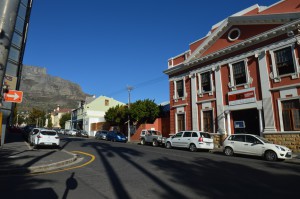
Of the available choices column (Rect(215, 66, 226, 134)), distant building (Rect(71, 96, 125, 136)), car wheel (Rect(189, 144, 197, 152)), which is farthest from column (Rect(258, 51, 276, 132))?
distant building (Rect(71, 96, 125, 136))

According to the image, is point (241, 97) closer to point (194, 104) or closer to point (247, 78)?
point (247, 78)

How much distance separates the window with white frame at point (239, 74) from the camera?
21.0 metres

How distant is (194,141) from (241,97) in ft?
21.0

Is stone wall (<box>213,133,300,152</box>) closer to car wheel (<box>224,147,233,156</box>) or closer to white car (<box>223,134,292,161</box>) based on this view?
white car (<box>223,134,292,161</box>)

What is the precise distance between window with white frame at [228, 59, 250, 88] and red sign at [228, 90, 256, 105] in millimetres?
706

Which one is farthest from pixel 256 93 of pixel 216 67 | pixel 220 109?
pixel 216 67

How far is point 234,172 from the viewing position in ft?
29.9

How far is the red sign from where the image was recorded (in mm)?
20359

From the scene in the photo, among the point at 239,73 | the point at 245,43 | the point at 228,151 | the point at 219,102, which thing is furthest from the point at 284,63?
the point at 228,151

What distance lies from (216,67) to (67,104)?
458 ft

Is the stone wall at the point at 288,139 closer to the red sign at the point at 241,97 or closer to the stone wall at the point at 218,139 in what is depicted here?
the red sign at the point at 241,97

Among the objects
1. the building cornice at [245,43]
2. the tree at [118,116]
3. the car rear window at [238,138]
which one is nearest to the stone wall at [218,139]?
the car rear window at [238,138]

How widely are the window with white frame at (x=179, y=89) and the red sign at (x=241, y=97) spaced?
6872 millimetres

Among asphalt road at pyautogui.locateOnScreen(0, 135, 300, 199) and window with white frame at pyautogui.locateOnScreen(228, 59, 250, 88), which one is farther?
window with white frame at pyautogui.locateOnScreen(228, 59, 250, 88)
